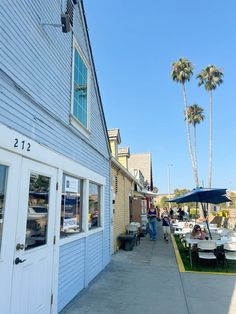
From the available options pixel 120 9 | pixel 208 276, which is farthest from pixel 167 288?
pixel 120 9

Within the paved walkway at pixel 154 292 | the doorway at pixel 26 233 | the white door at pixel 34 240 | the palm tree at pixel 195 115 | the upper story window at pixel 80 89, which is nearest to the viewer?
the doorway at pixel 26 233

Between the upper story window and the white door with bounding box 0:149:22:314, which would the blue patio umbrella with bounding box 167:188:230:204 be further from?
the white door with bounding box 0:149:22:314

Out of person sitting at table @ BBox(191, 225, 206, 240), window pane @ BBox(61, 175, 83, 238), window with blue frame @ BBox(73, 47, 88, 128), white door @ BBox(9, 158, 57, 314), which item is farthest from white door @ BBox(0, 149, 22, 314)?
person sitting at table @ BBox(191, 225, 206, 240)

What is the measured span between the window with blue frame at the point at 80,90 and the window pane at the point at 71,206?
164 cm

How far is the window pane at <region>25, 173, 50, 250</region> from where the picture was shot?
3954 mm

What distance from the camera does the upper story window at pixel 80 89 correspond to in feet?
21.3

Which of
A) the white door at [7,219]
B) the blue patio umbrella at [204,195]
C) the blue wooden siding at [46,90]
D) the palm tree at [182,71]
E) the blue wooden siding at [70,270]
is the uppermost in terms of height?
the palm tree at [182,71]

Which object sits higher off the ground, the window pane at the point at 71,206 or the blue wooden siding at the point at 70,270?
the window pane at the point at 71,206

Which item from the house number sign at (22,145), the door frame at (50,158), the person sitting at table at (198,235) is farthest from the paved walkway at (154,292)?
the house number sign at (22,145)

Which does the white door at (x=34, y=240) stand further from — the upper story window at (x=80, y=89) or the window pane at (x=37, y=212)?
the upper story window at (x=80, y=89)

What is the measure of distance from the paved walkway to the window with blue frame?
4.16m

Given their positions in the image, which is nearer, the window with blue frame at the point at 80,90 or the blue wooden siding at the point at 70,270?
the blue wooden siding at the point at 70,270

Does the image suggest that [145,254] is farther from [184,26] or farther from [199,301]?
[184,26]

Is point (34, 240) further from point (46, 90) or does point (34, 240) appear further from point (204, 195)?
point (204, 195)
